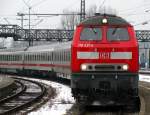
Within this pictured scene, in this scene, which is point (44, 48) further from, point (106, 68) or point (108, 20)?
point (106, 68)

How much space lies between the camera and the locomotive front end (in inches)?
639

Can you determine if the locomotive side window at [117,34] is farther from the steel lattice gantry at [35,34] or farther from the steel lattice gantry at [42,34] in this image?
the steel lattice gantry at [42,34]

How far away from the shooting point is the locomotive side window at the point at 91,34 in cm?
1695

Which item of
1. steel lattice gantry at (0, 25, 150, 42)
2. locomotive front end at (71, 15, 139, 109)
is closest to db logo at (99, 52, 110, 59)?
locomotive front end at (71, 15, 139, 109)

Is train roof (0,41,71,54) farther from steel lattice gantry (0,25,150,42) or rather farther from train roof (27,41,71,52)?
steel lattice gantry (0,25,150,42)

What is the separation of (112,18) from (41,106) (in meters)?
4.48

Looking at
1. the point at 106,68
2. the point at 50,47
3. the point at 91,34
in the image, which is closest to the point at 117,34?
the point at 91,34

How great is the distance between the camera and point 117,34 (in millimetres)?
16984

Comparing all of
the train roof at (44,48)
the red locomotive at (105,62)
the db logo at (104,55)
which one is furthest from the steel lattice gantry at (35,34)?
the db logo at (104,55)

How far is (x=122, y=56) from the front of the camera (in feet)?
53.9

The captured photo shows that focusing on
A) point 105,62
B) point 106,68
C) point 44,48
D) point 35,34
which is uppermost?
point 35,34

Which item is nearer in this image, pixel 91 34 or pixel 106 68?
pixel 106 68

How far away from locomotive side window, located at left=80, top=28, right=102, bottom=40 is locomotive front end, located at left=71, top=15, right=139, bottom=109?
8 cm

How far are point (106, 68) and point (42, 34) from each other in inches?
2614
